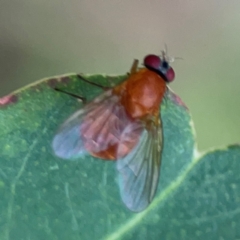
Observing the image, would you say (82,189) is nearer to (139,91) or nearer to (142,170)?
(142,170)

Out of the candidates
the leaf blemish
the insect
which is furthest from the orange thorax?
the leaf blemish

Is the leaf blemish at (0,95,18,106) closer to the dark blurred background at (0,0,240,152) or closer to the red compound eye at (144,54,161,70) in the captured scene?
the red compound eye at (144,54,161,70)

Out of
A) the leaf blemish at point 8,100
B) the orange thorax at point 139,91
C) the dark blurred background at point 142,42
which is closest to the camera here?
the leaf blemish at point 8,100

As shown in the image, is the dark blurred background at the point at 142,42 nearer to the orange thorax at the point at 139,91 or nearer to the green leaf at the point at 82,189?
the orange thorax at the point at 139,91

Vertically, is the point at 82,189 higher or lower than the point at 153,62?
lower

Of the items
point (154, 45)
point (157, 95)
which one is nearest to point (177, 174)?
point (157, 95)

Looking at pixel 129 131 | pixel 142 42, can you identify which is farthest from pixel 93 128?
pixel 142 42

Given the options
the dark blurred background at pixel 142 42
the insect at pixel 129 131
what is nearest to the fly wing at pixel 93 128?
the insect at pixel 129 131
